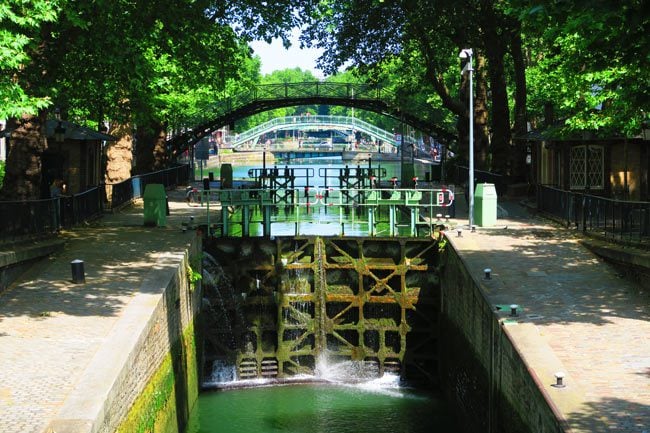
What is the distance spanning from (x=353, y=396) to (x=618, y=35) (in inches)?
417

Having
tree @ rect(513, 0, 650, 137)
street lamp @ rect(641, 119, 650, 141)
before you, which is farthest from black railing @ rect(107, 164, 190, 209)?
street lamp @ rect(641, 119, 650, 141)

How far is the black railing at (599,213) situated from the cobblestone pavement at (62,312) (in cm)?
1009

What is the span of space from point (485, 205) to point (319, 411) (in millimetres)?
9067

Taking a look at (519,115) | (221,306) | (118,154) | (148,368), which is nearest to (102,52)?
(221,306)

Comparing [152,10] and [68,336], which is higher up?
[152,10]

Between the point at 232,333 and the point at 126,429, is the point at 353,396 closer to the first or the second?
the point at 232,333

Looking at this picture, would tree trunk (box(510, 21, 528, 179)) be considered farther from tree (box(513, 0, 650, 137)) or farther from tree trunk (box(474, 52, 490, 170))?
tree (box(513, 0, 650, 137))

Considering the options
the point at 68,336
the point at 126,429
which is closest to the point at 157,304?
the point at 68,336

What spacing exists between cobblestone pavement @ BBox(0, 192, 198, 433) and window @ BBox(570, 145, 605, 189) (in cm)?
1308

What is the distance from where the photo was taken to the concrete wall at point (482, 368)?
47.0 feet

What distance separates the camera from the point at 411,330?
26.9m

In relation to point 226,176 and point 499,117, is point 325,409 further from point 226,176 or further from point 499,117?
point 226,176

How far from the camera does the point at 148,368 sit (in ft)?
55.0

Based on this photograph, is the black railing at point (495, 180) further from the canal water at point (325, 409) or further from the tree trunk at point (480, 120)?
the canal water at point (325, 409)
